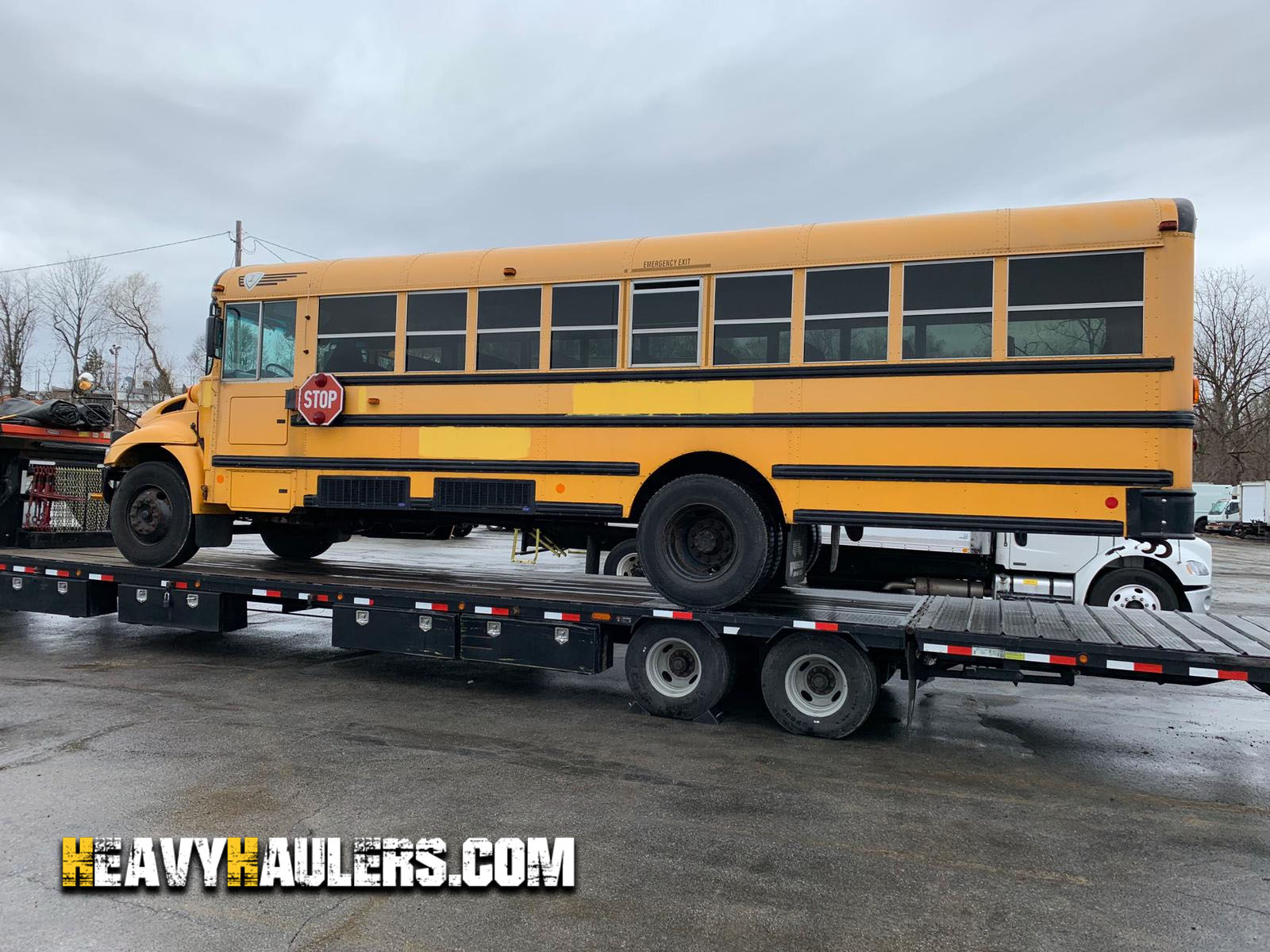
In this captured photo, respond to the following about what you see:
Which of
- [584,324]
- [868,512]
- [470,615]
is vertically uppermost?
[584,324]

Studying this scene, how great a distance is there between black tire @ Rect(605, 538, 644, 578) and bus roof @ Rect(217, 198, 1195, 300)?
16.8 ft

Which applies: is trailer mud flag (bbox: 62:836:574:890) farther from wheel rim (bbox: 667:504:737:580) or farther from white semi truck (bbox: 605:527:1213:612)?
white semi truck (bbox: 605:527:1213:612)

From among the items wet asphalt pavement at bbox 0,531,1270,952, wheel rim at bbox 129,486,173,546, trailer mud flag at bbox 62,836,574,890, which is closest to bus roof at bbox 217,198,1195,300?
wheel rim at bbox 129,486,173,546

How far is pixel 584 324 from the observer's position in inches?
272

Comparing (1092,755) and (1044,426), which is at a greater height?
(1044,426)

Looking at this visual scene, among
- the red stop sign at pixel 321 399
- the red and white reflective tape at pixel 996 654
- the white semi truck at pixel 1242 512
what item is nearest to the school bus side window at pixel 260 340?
the red stop sign at pixel 321 399

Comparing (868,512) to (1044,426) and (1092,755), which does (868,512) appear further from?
(1092,755)

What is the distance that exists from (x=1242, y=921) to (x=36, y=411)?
1158cm

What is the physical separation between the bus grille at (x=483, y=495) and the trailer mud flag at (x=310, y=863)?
324 centimetres

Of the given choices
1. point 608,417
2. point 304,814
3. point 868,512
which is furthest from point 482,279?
point 304,814

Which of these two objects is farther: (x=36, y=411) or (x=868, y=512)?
(x=36, y=411)

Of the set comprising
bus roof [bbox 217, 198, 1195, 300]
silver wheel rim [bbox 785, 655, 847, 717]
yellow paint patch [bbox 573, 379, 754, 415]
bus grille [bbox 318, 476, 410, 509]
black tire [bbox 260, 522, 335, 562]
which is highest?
bus roof [bbox 217, 198, 1195, 300]

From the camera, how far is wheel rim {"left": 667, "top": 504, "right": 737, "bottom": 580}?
661cm

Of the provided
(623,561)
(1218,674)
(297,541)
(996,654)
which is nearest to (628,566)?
(623,561)
